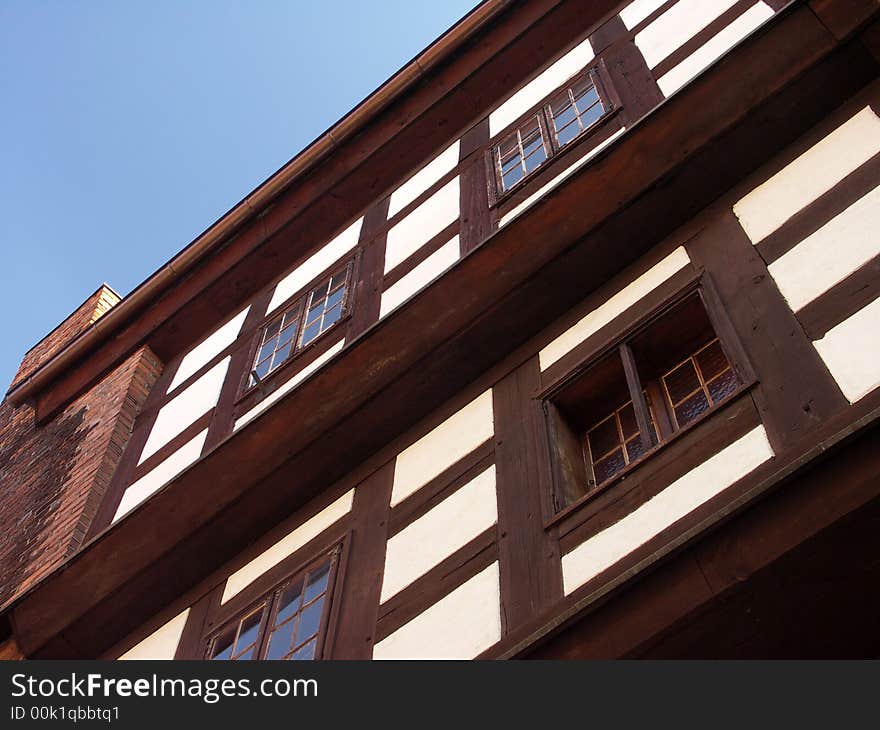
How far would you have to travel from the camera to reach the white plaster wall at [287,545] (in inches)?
306

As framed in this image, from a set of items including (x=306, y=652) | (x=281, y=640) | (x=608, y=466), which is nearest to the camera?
(x=608, y=466)

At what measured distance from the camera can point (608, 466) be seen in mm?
6547

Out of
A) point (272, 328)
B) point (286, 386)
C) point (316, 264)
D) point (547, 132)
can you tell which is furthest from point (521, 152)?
point (272, 328)

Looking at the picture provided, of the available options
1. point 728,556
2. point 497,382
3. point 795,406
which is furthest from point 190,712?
point 497,382

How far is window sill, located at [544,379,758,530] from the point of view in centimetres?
572

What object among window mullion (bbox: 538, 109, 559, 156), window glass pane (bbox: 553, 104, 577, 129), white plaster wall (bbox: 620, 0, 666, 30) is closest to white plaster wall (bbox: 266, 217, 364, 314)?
window mullion (bbox: 538, 109, 559, 156)

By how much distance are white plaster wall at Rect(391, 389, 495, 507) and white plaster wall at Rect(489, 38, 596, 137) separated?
406 centimetres

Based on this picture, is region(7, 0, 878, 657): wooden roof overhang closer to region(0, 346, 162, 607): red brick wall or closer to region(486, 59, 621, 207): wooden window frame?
region(0, 346, 162, 607): red brick wall

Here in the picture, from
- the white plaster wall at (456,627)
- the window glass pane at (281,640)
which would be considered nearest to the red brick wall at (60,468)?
the window glass pane at (281,640)

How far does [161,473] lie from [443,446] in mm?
3487

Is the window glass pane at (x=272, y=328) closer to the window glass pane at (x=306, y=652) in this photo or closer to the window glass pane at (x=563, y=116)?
the window glass pane at (x=563, y=116)

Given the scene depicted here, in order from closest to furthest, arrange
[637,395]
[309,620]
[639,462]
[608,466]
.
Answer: [639,462], [637,395], [608,466], [309,620]

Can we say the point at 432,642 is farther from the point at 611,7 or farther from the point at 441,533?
the point at 611,7

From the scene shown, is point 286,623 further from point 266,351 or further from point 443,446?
point 266,351
